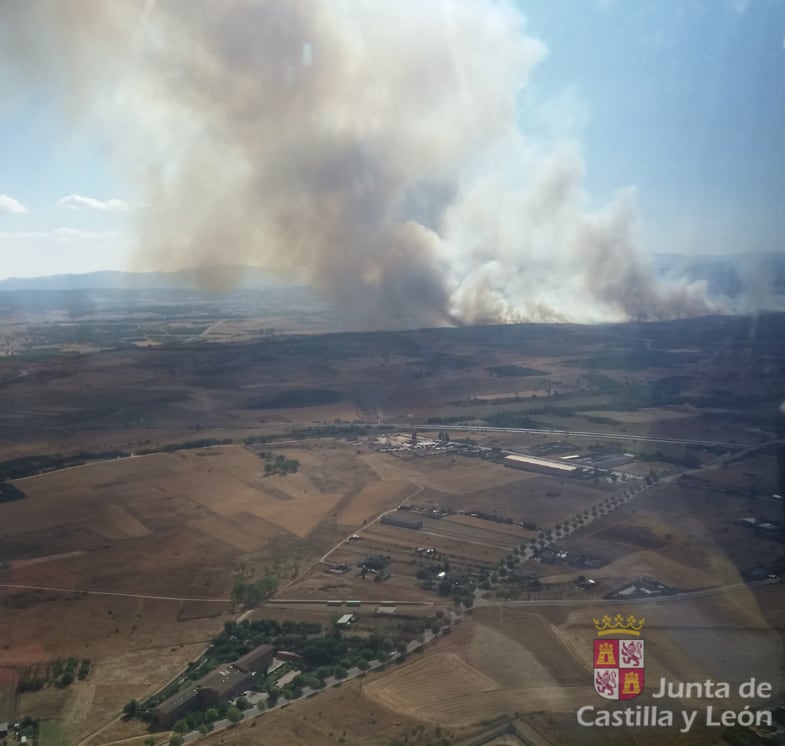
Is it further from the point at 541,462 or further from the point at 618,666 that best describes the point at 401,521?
the point at 618,666

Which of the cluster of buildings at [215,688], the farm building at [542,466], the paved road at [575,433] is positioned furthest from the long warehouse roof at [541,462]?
the cluster of buildings at [215,688]

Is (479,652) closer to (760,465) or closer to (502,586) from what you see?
(502,586)

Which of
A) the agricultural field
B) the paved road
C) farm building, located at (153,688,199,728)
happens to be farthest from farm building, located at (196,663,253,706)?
the paved road

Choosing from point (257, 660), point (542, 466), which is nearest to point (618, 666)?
point (257, 660)

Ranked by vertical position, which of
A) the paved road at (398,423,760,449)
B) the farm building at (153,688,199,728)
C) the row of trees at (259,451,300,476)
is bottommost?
the farm building at (153,688,199,728)

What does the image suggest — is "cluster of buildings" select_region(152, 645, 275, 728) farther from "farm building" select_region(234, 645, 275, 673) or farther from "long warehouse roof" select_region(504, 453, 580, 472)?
"long warehouse roof" select_region(504, 453, 580, 472)

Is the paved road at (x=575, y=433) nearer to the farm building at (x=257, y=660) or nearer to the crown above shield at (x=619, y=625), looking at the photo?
the crown above shield at (x=619, y=625)

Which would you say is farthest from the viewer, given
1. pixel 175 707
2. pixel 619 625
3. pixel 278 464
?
pixel 278 464
